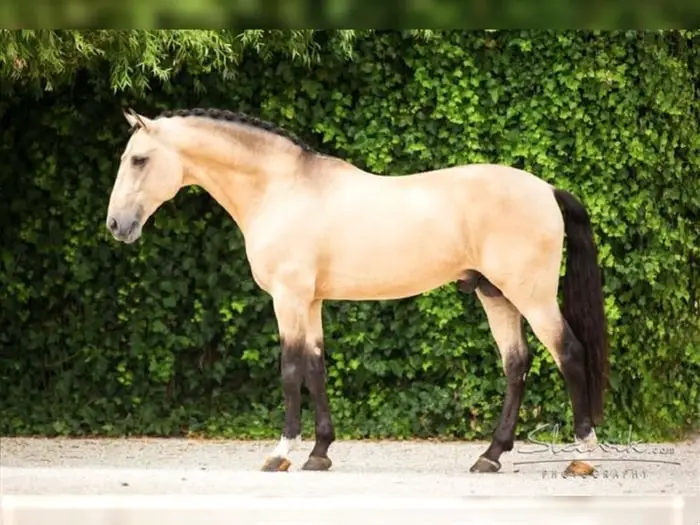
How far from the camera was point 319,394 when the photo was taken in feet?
17.1

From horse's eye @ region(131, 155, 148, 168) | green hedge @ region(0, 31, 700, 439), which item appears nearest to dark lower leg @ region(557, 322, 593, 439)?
green hedge @ region(0, 31, 700, 439)

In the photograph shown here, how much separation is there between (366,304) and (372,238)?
4.57 ft

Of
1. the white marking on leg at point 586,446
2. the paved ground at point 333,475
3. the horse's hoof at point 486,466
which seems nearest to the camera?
the paved ground at point 333,475

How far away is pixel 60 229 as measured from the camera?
6.81m

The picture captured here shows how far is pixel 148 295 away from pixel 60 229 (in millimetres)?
718

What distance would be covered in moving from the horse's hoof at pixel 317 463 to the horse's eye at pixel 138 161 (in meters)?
1.61

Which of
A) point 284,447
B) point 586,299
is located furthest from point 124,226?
point 586,299

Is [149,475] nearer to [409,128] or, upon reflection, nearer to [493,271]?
[493,271]

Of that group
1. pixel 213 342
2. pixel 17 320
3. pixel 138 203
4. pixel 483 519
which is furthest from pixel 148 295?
pixel 483 519

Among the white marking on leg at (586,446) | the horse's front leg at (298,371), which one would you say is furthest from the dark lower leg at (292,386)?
the white marking on leg at (586,446)

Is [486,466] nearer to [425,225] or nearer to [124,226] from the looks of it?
[425,225]

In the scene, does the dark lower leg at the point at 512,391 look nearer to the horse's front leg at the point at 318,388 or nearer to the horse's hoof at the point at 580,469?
the horse's hoof at the point at 580,469

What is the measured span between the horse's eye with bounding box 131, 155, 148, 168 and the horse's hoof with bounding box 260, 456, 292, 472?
1.52 metres

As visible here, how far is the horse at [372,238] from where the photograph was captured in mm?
5066
